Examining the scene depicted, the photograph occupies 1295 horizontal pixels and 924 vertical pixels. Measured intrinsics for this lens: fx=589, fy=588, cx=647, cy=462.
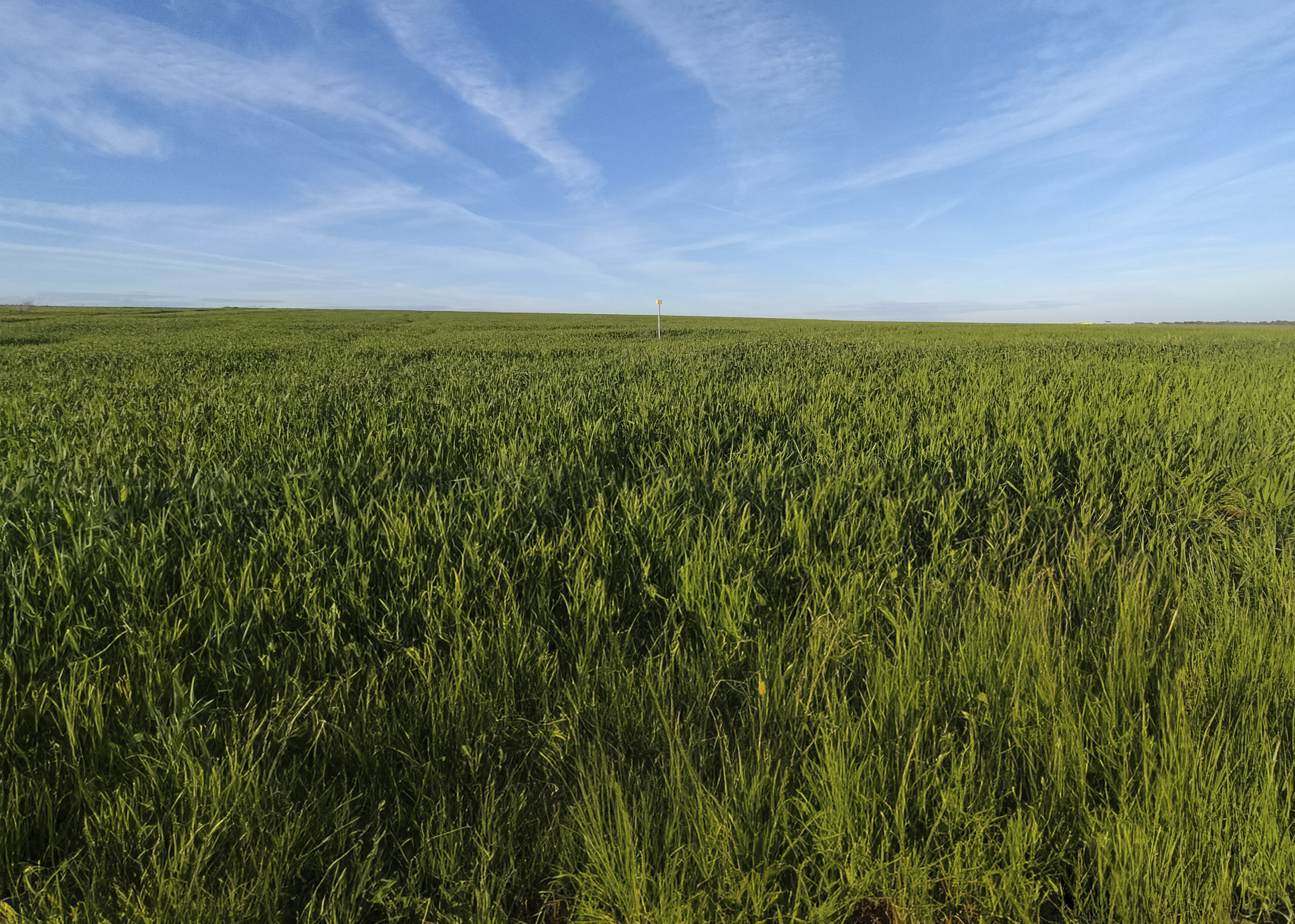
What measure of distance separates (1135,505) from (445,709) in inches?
155

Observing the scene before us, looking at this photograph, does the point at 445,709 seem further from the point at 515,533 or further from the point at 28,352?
the point at 28,352

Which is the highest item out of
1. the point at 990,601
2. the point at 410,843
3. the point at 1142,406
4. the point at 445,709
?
the point at 1142,406

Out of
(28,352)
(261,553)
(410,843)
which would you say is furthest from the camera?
(28,352)

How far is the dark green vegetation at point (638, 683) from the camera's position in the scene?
123 cm

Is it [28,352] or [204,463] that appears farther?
[28,352]

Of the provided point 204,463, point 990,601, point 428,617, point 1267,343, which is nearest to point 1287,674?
point 990,601

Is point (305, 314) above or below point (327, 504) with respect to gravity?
above

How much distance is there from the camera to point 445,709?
5.52 ft

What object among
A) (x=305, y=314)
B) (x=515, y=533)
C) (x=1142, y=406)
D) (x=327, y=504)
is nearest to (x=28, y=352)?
(x=327, y=504)

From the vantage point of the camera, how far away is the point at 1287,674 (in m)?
1.77

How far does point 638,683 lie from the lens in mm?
1842

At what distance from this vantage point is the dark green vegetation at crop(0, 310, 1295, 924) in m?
1.23

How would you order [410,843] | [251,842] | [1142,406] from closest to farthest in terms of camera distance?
[251,842] < [410,843] < [1142,406]

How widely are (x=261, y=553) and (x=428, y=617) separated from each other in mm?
759
